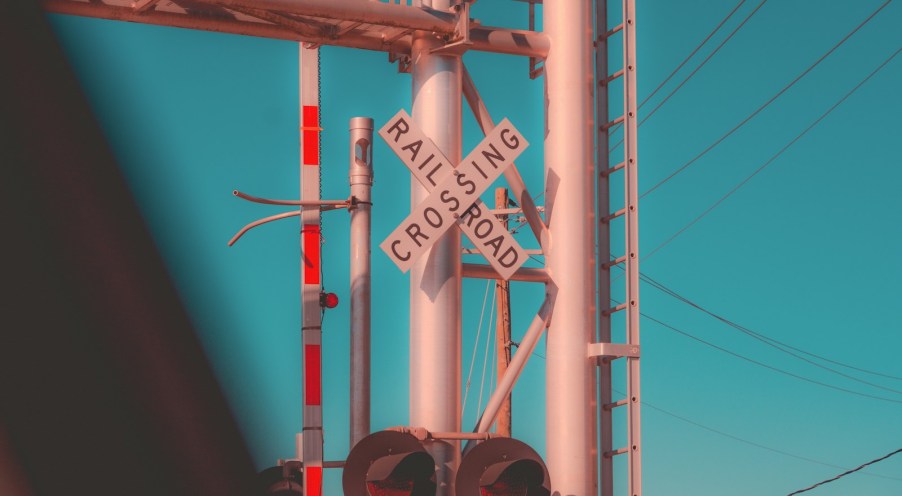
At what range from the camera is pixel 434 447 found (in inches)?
295

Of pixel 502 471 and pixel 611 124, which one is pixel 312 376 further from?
pixel 611 124

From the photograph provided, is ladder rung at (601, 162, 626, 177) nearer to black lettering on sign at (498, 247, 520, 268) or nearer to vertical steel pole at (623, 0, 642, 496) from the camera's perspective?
vertical steel pole at (623, 0, 642, 496)

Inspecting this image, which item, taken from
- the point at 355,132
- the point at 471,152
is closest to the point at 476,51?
the point at 471,152

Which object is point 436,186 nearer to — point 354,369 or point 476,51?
point 476,51

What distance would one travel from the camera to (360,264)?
9.07 metres

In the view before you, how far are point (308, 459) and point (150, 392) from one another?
18.4ft

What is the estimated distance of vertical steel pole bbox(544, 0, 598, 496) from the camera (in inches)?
305

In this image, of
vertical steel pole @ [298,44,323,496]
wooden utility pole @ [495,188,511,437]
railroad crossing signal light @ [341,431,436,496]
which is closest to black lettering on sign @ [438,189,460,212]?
vertical steel pole @ [298,44,323,496]

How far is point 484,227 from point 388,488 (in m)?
2.02

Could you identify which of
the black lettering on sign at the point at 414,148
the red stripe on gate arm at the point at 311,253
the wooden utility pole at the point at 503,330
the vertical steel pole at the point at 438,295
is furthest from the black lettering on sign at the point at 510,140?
the wooden utility pole at the point at 503,330

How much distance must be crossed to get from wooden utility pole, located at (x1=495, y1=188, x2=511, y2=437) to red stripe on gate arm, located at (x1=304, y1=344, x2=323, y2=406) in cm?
1621

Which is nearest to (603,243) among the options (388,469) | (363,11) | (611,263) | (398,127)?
(611,263)

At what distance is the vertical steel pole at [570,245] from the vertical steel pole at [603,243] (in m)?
0.06

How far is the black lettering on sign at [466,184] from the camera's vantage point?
7449 mm
